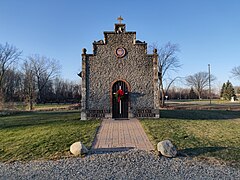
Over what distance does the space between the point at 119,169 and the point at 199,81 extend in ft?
225

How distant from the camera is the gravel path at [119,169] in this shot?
4332 mm

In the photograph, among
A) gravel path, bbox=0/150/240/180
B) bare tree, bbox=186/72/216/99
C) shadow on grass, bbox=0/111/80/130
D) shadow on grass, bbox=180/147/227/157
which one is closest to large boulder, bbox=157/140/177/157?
gravel path, bbox=0/150/240/180

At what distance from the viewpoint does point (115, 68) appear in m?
→ 12.5

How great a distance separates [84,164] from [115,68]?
844cm

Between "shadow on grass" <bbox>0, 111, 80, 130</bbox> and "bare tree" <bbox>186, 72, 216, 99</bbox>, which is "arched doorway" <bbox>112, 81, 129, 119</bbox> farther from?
"bare tree" <bbox>186, 72, 216, 99</bbox>

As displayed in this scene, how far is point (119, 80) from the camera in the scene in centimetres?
1241

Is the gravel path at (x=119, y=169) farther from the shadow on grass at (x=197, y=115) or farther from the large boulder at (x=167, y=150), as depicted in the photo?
the shadow on grass at (x=197, y=115)

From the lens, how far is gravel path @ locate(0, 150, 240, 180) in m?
4.33

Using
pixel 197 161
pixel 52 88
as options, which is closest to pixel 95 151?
pixel 197 161

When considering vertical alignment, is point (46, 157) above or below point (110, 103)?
below

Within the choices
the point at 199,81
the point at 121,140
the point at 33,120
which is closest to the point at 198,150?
the point at 121,140

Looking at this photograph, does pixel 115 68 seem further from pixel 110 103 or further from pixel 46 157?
pixel 46 157

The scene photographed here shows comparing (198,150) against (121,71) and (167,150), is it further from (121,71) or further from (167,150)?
(121,71)

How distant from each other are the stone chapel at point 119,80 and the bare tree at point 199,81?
58437 millimetres
